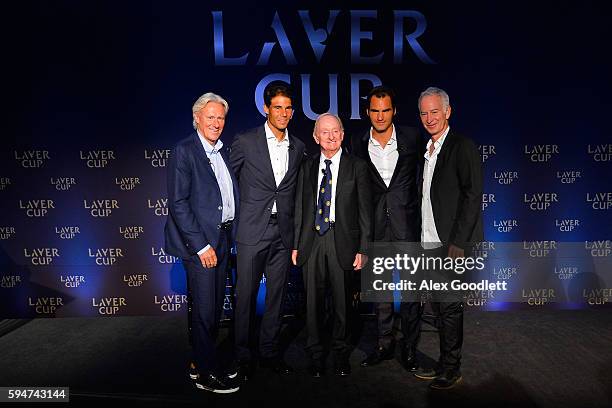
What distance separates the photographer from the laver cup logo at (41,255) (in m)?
4.55

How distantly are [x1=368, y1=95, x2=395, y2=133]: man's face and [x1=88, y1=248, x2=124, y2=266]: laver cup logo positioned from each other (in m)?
2.71

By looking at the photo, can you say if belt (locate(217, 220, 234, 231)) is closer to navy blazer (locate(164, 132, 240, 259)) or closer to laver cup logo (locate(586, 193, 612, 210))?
navy blazer (locate(164, 132, 240, 259))

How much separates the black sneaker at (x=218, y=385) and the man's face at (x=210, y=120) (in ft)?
4.90

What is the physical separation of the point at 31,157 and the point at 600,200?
514 centimetres

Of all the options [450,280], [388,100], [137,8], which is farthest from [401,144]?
[137,8]

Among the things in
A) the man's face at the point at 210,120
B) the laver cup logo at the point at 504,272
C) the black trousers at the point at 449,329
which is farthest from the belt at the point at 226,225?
the laver cup logo at the point at 504,272

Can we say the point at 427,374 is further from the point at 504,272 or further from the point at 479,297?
the point at 504,272

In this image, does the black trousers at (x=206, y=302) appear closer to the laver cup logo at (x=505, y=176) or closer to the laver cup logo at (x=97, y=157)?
the laver cup logo at (x=97, y=157)

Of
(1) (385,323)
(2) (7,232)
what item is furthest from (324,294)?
(2) (7,232)

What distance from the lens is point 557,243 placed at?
15.0 ft

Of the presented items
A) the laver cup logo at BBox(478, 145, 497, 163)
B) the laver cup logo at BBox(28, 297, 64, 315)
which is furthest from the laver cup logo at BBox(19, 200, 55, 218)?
the laver cup logo at BBox(478, 145, 497, 163)

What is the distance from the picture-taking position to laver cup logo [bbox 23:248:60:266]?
14.9ft

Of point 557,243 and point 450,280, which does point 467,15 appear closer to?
point 557,243

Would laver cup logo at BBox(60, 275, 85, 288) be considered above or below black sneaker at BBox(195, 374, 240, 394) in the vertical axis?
above
